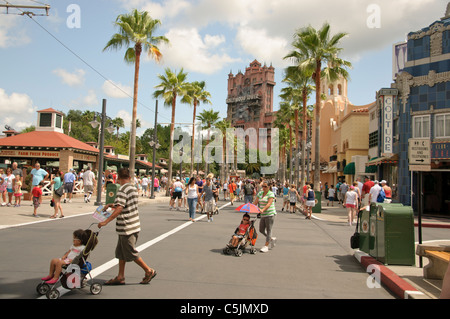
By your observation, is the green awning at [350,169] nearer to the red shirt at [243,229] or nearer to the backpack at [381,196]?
the backpack at [381,196]

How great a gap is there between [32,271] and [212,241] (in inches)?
201

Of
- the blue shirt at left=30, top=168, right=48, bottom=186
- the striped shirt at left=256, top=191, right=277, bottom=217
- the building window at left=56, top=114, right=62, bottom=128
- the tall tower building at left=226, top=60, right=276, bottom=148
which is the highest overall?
the tall tower building at left=226, top=60, right=276, bottom=148

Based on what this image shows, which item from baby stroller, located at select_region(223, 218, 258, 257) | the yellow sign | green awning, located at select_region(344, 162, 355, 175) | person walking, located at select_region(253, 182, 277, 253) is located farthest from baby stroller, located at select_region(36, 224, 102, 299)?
green awning, located at select_region(344, 162, 355, 175)

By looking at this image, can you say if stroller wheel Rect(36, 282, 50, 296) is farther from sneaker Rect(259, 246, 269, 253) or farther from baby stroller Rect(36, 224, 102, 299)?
sneaker Rect(259, 246, 269, 253)

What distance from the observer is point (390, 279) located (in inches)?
263

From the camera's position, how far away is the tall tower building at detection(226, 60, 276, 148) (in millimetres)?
143750

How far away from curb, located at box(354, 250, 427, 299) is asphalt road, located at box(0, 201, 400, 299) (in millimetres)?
178

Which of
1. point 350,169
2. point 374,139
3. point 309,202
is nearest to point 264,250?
point 309,202

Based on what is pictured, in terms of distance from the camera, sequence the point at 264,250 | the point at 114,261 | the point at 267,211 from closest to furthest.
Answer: the point at 114,261 → the point at 264,250 → the point at 267,211

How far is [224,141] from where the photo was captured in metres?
71.5

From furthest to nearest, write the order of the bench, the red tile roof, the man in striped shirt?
the red tile roof < the bench < the man in striped shirt
